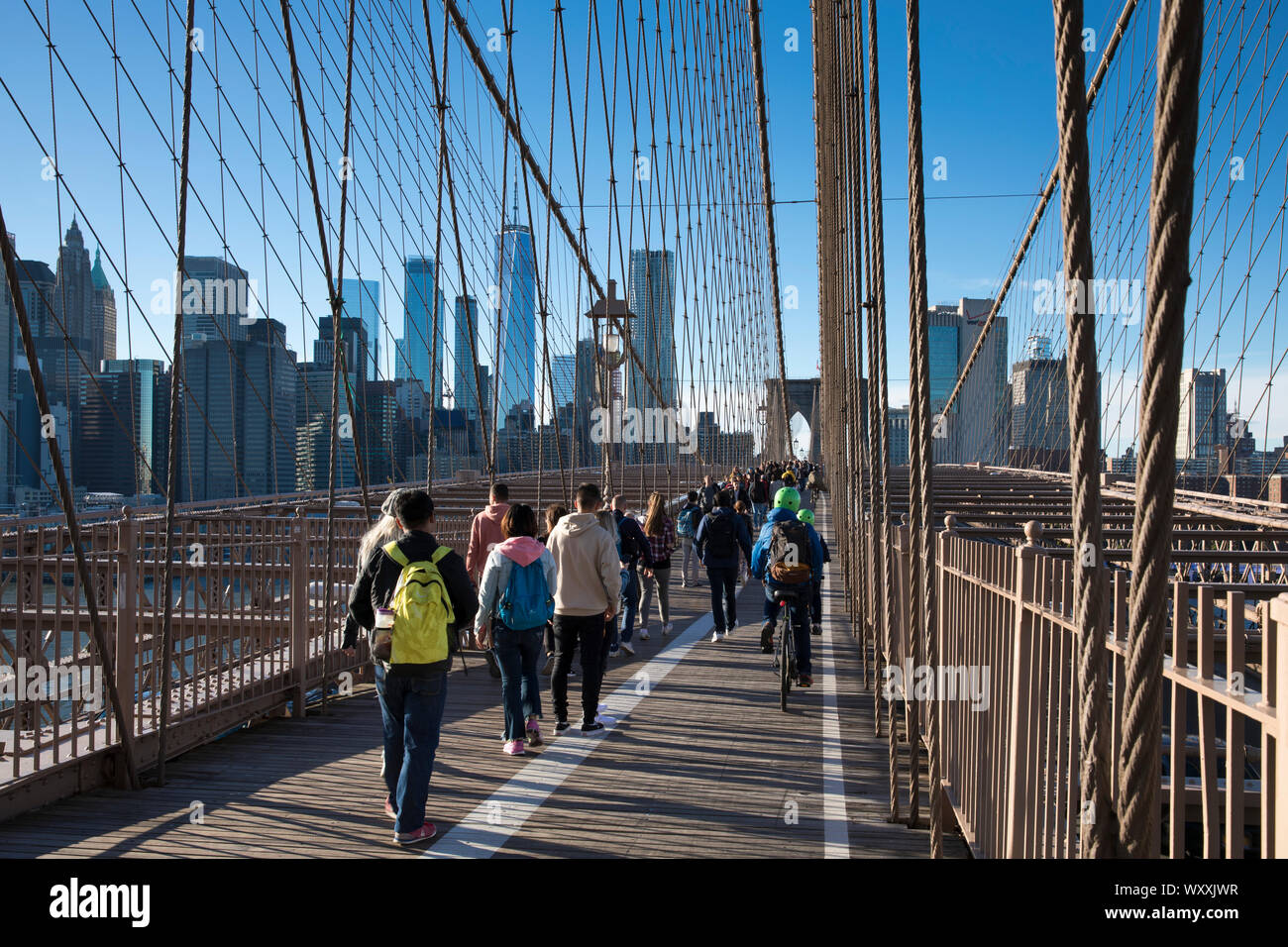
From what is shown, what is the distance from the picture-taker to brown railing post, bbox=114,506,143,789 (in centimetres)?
436

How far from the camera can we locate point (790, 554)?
6555 millimetres

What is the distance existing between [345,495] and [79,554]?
1175 cm

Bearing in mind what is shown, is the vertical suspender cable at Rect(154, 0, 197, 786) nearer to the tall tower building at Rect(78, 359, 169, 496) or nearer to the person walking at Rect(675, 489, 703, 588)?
the person walking at Rect(675, 489, 703, 588)

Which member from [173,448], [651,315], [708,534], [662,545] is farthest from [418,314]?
[173,448]

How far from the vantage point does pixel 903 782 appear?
4535mm

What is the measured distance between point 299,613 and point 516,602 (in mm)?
1659

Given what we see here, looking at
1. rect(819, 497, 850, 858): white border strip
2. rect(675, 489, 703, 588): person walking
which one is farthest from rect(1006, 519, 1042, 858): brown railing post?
rect(675, 489, 703, 588): person walking

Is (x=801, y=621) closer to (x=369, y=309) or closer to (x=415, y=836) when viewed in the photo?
(x=415, y=836)

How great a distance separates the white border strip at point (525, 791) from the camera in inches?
142

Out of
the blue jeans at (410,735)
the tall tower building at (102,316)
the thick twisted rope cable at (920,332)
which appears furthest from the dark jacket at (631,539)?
the tall tower building at (102,316)
